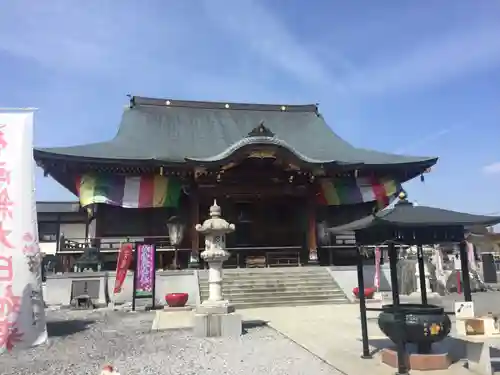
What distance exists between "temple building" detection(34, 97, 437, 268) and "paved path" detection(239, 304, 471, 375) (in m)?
5.52

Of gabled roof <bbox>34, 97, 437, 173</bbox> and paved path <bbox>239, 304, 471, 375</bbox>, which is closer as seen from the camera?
paved path <bbox>239, 304, 471, 375</bbox>

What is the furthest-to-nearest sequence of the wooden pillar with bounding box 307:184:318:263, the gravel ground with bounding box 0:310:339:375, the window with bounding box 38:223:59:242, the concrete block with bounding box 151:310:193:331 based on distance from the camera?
the window with bounding box 38:223:59:242 → the wooden pillar with bounding box 307:184:318:263 → the concrete block with bounding box 151:310:193:331 → the gravel ground with bounding box 0:310:339:375

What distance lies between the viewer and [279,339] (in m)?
8.45

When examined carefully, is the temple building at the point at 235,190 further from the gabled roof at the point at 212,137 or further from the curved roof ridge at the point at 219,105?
the curved roof ridge at the point at 219,105

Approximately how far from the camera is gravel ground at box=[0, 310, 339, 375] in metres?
6.32

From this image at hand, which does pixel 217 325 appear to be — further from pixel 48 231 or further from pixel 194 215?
pixel 48 231

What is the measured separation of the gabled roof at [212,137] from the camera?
18.0 meters

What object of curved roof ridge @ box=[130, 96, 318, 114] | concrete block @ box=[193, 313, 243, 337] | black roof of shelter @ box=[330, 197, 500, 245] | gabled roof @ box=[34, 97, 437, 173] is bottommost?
concrete block @ box=[193, 313, 243, 337]

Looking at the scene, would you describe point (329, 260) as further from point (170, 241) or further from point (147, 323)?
point (147, 323)

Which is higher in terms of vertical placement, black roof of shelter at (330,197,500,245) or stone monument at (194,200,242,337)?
black roof of shelter at (330,197,500,245)

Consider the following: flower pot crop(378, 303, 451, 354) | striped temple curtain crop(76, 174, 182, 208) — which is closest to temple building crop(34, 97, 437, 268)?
striped temple curtain crop(76, 174, 182, 208)

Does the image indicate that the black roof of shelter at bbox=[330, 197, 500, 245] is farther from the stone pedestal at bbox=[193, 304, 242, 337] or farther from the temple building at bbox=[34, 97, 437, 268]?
the temple building at bbox=[34, 97, 437, 268]

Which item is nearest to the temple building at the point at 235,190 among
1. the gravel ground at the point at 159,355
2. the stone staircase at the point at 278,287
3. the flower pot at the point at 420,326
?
the stone staircase at the point at 278,287

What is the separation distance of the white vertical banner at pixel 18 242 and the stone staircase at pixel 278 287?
7.35 metres
